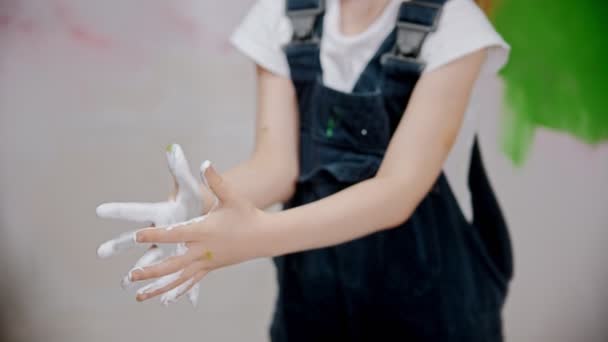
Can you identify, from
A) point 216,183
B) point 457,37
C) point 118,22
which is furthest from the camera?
point 118,22

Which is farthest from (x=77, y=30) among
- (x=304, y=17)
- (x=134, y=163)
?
(x=304, y=17)

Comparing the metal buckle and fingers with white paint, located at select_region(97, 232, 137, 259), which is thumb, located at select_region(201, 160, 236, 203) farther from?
the metal buckle

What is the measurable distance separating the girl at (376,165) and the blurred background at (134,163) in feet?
0.24

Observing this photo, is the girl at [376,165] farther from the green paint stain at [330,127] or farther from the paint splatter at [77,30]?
the paint splatter at [77,30]

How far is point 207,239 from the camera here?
48cm

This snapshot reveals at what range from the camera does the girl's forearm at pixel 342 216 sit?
0.52 meters

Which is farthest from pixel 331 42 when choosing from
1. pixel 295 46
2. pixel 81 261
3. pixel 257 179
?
pixel 81 261

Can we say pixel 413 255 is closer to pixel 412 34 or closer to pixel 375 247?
pixel 375 247

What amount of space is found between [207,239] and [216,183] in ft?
0.15

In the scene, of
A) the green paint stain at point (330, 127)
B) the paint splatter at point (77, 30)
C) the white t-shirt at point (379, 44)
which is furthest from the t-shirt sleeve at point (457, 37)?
the paint splatter at point (77, 30)

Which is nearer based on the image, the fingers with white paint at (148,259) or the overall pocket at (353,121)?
the fingers with white paint at (148,259)

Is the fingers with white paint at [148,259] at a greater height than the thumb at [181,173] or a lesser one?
lesser

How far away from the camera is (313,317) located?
676mm

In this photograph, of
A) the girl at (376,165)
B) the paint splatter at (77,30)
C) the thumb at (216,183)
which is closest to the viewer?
the thumb at (216,183)
